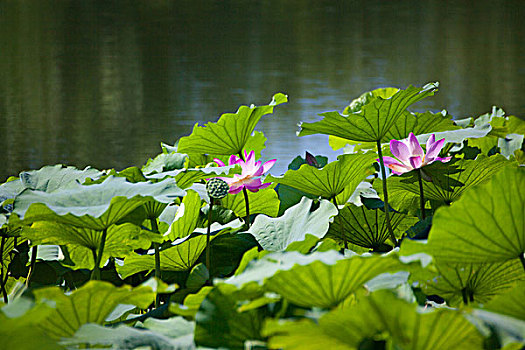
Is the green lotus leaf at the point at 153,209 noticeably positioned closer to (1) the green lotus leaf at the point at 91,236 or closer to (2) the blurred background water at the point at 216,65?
(1) the green lotus leaf at the point at 91,236

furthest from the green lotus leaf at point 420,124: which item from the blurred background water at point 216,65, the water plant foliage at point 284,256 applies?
the blurred background water at point 216,65

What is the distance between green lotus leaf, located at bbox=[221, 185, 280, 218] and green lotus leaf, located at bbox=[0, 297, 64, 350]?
1.13ft

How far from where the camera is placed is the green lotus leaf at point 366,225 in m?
0.51

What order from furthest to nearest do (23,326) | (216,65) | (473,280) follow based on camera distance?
(216,65) → (473,280) → (23,326)

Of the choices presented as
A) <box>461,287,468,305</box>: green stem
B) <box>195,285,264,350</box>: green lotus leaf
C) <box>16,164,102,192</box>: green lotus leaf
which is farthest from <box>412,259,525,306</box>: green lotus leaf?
<box>16,164,102,192</box>: green lotus leaf

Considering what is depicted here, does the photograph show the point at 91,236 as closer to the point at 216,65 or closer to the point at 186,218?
the point at 186,218

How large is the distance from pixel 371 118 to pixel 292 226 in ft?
0.41

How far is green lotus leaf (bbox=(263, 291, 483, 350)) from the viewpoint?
219mm

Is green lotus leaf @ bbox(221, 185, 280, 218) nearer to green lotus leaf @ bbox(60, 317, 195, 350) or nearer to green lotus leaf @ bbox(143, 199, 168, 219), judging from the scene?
green lotus leaf @ bbox(143, 199, 168, 219)

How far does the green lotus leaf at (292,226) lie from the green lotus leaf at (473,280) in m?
0.09

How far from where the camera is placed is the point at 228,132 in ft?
1.81

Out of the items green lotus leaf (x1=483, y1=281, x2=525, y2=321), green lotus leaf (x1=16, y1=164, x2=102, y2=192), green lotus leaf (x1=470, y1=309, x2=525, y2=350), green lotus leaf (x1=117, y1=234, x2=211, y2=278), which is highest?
green lotus leaf (x1=16, y1=164, x2=102, y2=192)

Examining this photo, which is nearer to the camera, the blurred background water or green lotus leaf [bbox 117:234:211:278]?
green lotus leaf [bbox 117:234:211:278]

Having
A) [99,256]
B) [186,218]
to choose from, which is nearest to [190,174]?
[186,218]
